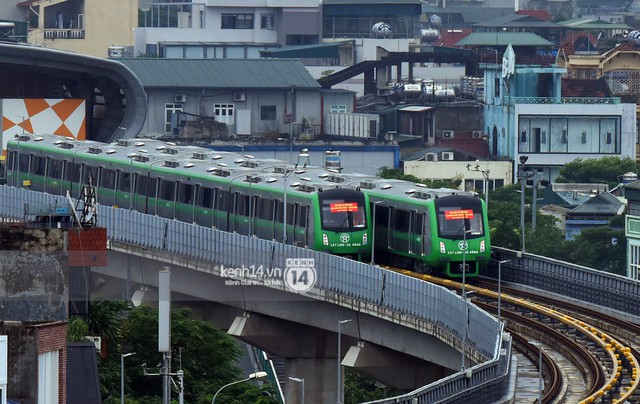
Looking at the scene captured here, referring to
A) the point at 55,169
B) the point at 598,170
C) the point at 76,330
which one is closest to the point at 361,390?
the point at 55,169

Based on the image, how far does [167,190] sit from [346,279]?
1848 cm

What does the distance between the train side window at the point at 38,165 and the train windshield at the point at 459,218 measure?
25.7 meters

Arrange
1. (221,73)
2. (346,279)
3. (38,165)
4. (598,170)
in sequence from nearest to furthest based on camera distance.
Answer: (346,279), (38,165), (598,170), (221,73)

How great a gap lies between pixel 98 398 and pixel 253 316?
3008cm

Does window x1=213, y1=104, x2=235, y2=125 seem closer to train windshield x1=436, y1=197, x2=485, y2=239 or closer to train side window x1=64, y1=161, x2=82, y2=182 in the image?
train side window x1=64, y1=161, x2=82, y2=182

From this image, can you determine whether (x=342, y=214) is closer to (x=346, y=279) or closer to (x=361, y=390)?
(x=346, y=279)

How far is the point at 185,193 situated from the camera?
83.1 metres

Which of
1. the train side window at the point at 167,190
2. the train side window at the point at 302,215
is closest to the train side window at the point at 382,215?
the train side window at the point at 302,215

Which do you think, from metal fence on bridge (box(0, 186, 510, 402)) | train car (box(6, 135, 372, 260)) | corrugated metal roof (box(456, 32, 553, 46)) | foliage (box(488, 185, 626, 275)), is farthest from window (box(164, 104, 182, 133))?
metal fence on bridge (box(0, 186, 510, 402))

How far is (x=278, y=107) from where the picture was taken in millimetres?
159375

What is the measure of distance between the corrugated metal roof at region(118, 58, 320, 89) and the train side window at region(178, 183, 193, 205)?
73.6 m

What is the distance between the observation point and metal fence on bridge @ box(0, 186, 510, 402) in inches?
2309

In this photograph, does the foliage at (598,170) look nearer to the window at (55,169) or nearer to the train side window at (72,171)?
the window at (55,169)

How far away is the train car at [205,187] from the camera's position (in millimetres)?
73938
